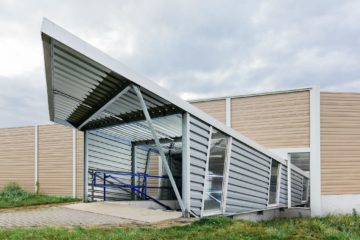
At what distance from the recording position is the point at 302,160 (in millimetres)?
14367

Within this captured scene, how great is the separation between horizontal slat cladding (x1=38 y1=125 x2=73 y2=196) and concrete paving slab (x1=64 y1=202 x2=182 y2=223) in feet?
26.3

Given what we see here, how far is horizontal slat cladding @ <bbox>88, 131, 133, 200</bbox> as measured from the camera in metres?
11.4

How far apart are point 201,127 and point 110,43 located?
2812mm

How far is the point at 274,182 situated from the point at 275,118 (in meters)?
3.44

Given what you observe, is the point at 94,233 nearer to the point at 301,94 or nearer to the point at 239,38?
the point at 239,38

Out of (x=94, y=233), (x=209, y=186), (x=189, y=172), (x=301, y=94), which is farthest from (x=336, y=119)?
(x=94, y=233)

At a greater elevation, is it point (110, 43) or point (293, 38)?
point (293, 38)

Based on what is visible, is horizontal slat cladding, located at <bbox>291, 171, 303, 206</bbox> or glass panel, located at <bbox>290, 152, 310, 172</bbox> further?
glass panel, located at <bbox>290, 152, 310, 172</bbox>

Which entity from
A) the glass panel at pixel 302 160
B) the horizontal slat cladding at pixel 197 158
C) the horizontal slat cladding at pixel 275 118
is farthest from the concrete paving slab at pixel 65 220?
the glass panel at pixel 302 160

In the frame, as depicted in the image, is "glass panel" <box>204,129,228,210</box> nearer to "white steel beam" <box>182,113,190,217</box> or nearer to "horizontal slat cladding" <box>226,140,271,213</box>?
"horizontal slat cladding" <box>226,140,271,213</box>

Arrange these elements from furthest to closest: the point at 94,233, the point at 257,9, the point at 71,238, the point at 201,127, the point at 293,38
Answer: the point at 293,38, the point at 257,9, the point at 201,127, the point at 94,233, the point at 71,238

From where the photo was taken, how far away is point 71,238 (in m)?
5.20

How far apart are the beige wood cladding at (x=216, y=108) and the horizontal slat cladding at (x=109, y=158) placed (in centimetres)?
466

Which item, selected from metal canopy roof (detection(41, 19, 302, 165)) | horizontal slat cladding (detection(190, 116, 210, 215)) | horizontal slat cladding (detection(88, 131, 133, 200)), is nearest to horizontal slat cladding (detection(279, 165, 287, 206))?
metal canopy roof (detection(41, 19, 302, 165))
